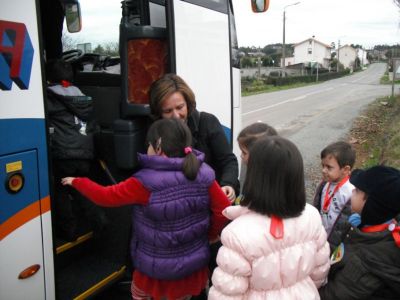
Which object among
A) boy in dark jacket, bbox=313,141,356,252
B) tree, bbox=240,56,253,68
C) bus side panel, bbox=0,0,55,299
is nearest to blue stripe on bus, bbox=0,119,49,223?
bus side panel, bbox=0,0,55,299

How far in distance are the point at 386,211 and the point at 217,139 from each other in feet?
3.79

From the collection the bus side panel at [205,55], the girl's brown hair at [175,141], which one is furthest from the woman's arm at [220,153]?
the girl's brown hair at [175,141]

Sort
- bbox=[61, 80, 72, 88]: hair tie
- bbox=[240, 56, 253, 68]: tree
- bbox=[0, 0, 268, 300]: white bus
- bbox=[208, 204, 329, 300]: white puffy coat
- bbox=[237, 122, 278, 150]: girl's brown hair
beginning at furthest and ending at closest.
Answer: bbox=[240, 56, 253, 68]: tree < bbox=[61, 80, 72, 88]: hair tie < bbox=[237, 122, 278, 150]: girl's brown hair < bbox=[0, 0, 268, 300]: white bus < bbox=[208, 204, 329, 300]: white puffy coat

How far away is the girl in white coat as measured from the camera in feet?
5.80

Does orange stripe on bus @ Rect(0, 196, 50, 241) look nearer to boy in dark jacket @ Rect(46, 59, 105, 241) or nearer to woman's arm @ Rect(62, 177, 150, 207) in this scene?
woman's arm @ Rect(62, 177, 150, 207)

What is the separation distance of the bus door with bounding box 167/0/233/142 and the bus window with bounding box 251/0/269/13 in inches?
19.7

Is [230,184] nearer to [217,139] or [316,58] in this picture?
[217,139]

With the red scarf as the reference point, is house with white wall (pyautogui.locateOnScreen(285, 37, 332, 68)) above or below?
above

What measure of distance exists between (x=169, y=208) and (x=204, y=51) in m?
1.74

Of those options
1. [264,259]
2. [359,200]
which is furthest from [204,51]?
[264,259]

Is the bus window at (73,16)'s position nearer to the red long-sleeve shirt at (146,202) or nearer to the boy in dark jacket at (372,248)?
the red long-sleeve shirt at (146,202)

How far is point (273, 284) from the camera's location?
1816 millimetres

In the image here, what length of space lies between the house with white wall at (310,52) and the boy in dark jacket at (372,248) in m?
99.9

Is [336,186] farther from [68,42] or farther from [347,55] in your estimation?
[347,55]
